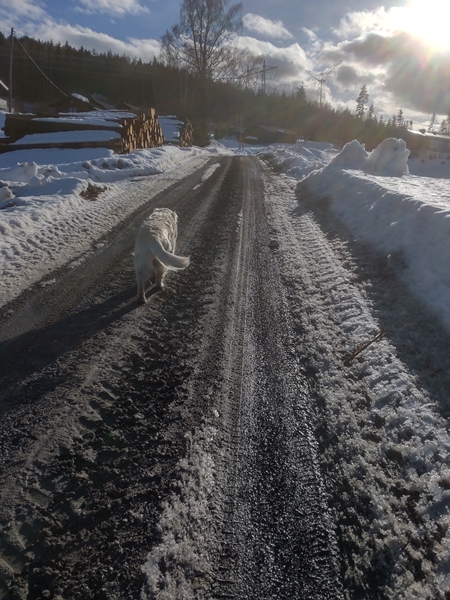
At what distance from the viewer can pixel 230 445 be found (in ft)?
9.68

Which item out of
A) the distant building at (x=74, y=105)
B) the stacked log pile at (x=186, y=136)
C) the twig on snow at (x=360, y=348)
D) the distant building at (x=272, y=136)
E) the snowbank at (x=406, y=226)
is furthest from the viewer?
the distant building at (x=272, y=136)

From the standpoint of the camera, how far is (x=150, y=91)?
61.4 m

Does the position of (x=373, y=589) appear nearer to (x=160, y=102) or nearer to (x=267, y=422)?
(x=267, y=422)

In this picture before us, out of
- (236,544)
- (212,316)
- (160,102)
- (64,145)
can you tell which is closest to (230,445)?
(236,544)

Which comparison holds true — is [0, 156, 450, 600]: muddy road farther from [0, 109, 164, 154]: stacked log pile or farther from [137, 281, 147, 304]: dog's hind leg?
[0, 109, 164, 154]: stacked log pile

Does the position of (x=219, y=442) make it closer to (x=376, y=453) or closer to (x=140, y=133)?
(x=376, y=453)

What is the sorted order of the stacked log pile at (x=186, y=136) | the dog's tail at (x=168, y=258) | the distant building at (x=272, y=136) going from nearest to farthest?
the dog's tail at (x=168, y=258) < the stacked log pile at (x=186, y=136) < the distant building at (x=272, y=136)

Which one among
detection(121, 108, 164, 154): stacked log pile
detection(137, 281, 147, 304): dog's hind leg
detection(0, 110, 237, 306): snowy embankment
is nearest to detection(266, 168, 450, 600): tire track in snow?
detection(137, 281, 147, 304): dog's hind leg

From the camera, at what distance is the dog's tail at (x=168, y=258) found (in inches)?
188

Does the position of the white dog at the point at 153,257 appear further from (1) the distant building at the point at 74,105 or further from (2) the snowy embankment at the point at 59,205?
(1) the distant building at the point at 74,105

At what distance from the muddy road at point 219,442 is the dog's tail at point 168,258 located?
1.89 feet

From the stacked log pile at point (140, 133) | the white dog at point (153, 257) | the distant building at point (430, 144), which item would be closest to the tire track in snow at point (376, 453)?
the white dog at point (153, 257)

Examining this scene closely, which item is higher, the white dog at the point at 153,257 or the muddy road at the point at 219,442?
the white dog at the point at 153,257

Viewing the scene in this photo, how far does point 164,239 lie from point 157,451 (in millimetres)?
3180
